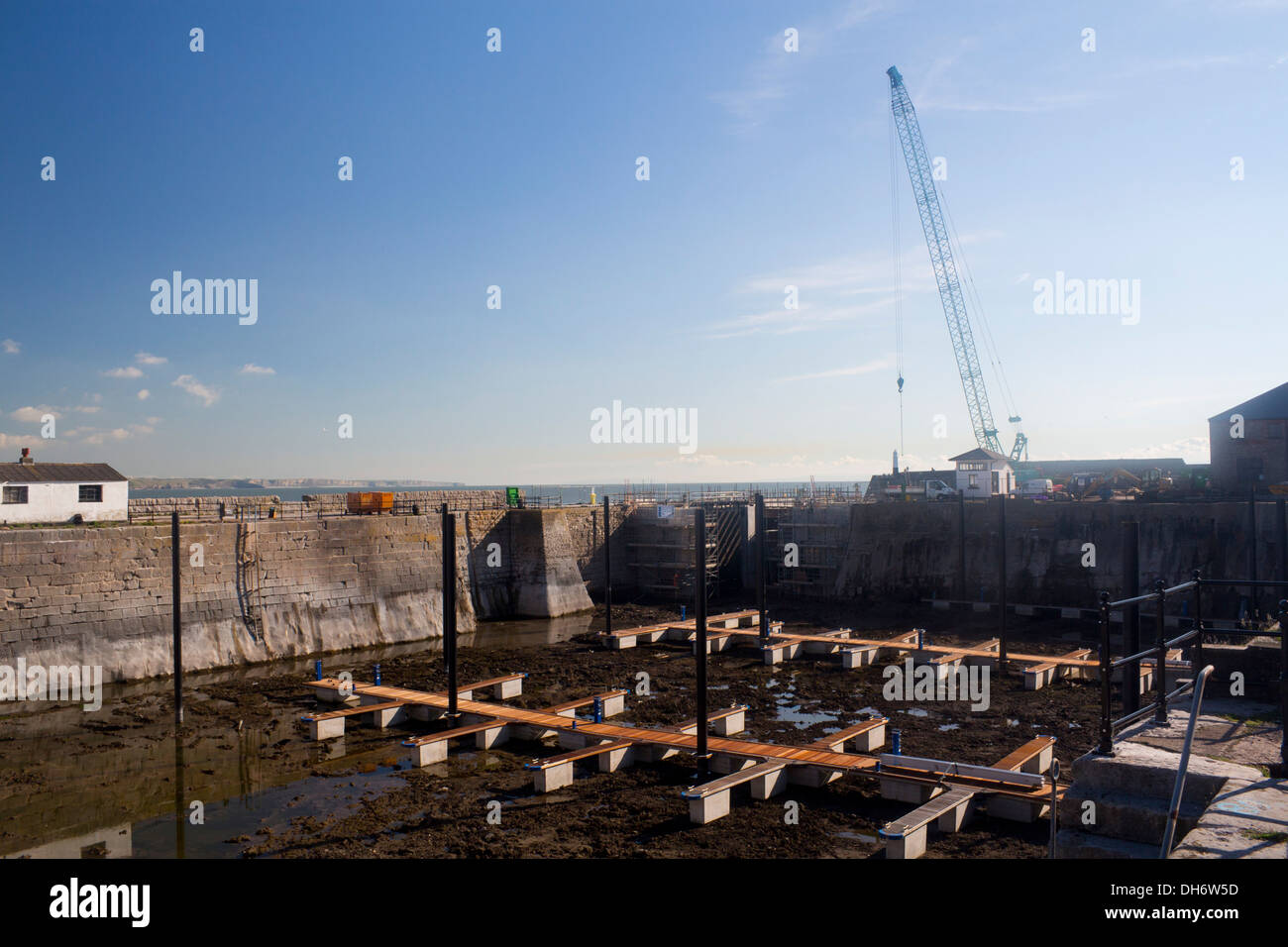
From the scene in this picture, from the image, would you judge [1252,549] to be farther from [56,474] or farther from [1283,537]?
[56,474]

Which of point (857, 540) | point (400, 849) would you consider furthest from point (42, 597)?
point (857, 540)

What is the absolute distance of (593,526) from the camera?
35688mm

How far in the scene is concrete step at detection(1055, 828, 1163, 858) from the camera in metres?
5.09

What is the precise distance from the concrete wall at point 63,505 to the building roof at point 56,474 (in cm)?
17

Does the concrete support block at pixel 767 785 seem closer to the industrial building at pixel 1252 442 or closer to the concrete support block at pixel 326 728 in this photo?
the concrete support block at pixel 326 728

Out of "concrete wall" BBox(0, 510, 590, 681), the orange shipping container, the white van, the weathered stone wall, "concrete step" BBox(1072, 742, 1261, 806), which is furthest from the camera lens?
the white van

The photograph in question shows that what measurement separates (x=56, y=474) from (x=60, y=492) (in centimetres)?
84

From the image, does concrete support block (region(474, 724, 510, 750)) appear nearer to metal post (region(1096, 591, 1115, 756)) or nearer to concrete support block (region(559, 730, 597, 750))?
concrete support block (region(559, 730, 597, 750))

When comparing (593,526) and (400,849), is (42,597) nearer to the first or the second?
(400,849)

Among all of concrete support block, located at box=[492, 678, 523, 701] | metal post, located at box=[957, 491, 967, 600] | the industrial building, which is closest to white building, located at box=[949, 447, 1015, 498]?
metal post, located at box=[957, 491, 967, 600]

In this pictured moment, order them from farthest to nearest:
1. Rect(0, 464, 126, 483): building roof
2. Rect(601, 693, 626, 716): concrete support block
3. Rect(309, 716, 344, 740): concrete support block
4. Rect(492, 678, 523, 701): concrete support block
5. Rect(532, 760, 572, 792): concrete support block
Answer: Rect(0, 464, 126, 483): building roof
Rect(492, 678, 523, 701): concrete support block
Rect(601, 693, 626, 716): concrete support block
Rect(309, 716, 344, 740): concrete support block
Rect(532, 760, 572, 792): concrete support block

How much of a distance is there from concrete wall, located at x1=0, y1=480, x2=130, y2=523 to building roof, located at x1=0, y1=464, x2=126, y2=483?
6.7 inches

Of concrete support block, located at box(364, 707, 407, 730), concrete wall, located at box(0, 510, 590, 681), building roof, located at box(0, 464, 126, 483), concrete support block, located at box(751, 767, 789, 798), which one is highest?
building roof, located at box(0, 464, 126, 483)

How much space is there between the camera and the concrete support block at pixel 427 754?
14156 millimetres
